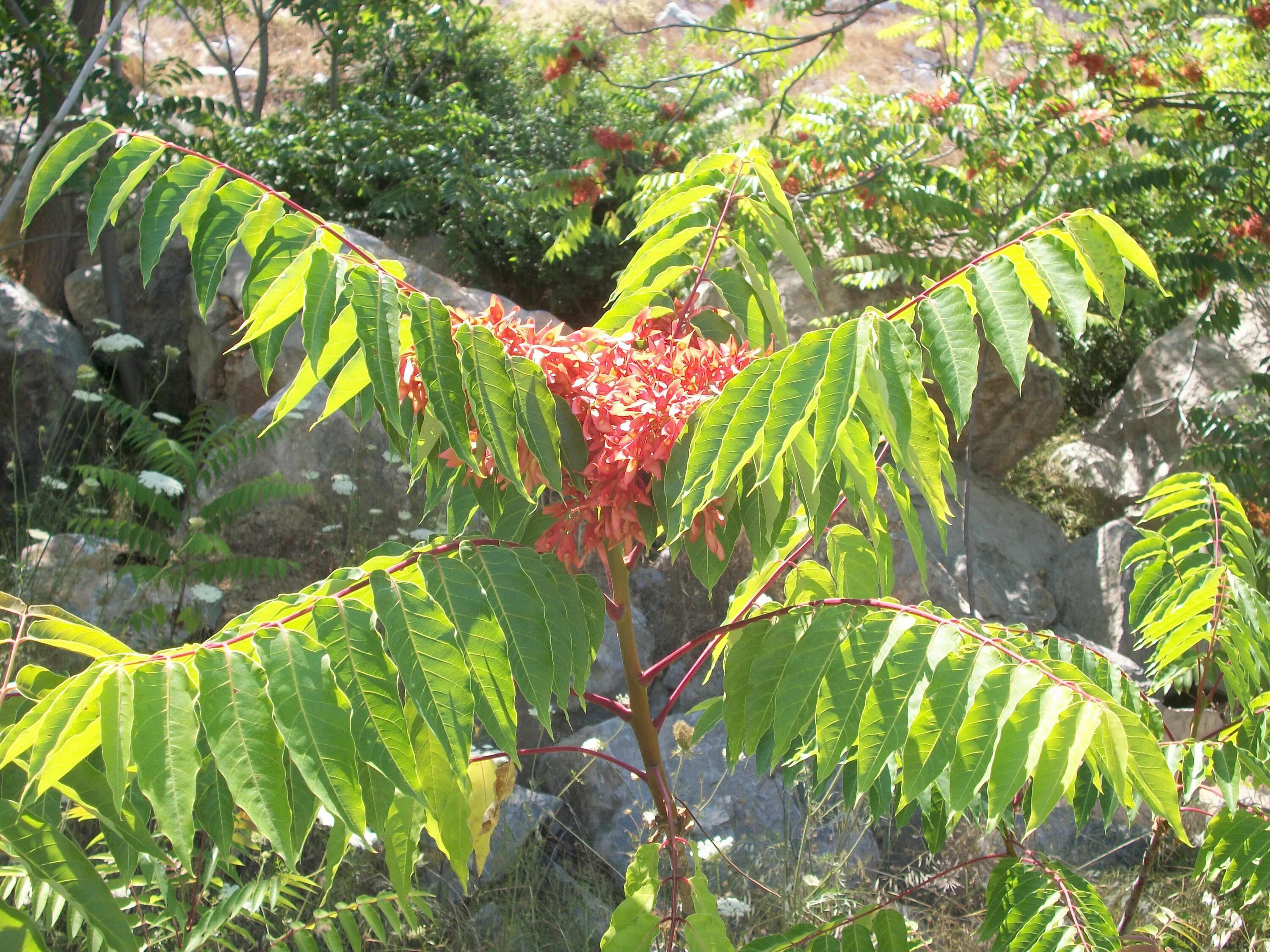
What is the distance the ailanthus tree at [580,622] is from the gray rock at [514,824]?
1.14m

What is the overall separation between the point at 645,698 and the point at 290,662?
0.66 meters

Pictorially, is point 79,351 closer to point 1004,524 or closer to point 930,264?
point 930,264

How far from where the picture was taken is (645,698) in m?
1.59

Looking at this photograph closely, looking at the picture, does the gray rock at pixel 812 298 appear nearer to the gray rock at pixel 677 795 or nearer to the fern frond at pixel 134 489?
the gray rock at pixel 677 795

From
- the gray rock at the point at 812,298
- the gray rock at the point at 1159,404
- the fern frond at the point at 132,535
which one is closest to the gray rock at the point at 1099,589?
the gray rock at the point at 1159,404

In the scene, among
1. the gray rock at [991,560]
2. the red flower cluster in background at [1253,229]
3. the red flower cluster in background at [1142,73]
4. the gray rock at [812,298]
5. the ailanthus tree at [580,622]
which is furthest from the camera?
the gray rock at [812,298]

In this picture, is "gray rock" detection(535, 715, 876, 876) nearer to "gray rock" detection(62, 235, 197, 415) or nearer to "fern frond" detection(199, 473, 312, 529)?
"fern frond" detection(199, 473, 312, 529)

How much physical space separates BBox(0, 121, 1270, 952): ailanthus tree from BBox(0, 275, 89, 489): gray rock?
190 inches

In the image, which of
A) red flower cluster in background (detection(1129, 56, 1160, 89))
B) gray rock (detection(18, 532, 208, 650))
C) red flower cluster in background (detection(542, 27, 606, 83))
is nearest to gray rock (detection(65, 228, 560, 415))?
red flower cluster in background (detection(542, 27, 606, 83))

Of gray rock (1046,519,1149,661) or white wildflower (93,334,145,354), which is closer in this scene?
white wildflower (93,334,145,354)

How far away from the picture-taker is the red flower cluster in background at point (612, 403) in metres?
1.27

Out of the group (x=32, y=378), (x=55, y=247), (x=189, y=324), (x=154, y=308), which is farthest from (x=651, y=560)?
(x=55, y=247)

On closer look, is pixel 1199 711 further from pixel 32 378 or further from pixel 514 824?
pixel 32 378

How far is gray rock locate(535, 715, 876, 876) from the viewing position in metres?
3.23
